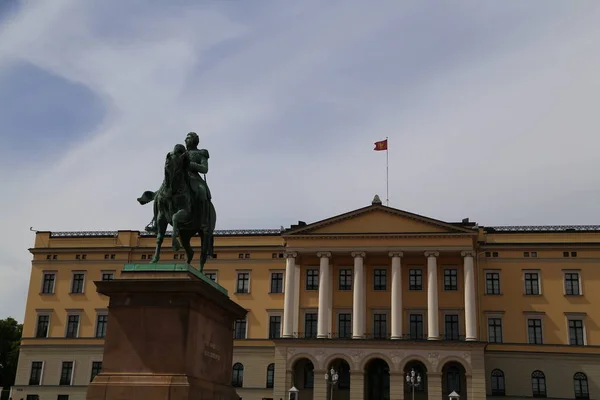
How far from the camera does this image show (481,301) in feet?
173

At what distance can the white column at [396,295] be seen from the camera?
50.5 meters

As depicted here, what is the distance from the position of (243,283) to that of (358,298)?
956 centimetres

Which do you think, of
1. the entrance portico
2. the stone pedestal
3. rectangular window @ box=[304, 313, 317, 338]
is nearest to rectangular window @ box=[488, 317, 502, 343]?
the entrance portico

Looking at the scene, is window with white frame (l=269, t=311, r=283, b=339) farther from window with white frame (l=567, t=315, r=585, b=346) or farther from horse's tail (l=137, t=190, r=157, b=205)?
horse's tail (l=137, t=190, r=157, b=205)

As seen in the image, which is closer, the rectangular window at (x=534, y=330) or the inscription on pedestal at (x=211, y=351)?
the inscription on pedestal at (x=211, y=351)

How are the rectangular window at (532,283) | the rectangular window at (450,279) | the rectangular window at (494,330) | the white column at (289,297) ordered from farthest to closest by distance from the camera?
1. the rectangular window at (450,279)
2. the rectangular window at (532,283)
3. the white column at (289,297)
4. the rectangular window at (494,330)

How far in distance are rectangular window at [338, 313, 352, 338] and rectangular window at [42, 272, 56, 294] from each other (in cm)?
2270

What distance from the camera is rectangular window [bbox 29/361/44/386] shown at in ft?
185

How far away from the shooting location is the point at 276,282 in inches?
2200

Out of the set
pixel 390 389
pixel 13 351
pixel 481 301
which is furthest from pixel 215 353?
pixel 13 351

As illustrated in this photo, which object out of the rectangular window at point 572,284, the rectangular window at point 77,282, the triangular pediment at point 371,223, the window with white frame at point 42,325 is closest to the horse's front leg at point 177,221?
the triangular pediment at point 371,223

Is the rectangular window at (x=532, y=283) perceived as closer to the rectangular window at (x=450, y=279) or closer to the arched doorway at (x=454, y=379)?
the rectangular window at (x=450, y=279)

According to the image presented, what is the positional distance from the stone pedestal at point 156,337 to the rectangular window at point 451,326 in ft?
133

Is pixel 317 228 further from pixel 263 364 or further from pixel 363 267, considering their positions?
pixel 263 364
